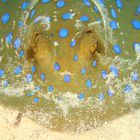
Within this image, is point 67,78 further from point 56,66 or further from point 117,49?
point 117,49

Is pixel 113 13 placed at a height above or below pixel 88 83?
above

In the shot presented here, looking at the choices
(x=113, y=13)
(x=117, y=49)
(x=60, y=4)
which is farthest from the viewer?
(x=113, y=13)

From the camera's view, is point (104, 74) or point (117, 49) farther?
point (117, 49)

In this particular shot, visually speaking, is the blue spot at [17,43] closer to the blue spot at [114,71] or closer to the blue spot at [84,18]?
the blue spot at [84,18]

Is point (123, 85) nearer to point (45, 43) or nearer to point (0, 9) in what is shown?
point (45, 43)

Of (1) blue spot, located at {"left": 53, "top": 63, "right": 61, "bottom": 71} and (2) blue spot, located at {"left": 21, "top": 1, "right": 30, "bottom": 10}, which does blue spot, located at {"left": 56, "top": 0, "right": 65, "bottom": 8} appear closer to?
(2) blue spot, located at {"left": 21, "top": 1, "right": 30, "bottom": 10}

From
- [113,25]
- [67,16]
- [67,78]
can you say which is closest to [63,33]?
[67,16]

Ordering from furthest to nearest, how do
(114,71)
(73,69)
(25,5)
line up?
(25,5) < (114,71) < (73,69)
